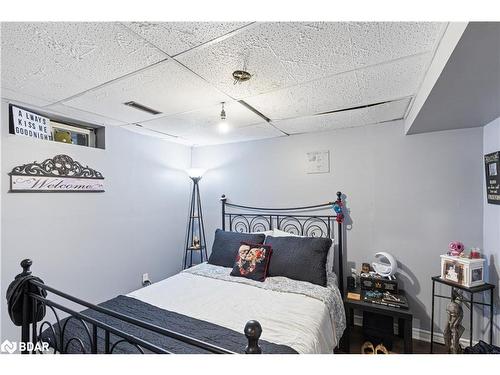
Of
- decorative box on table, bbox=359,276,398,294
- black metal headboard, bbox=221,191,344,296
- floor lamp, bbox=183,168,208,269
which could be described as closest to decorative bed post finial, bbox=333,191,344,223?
black metal headboard, bbox=221,191,344,296

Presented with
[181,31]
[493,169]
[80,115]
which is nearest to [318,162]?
[493,169]

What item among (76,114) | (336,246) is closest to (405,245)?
(336,246)

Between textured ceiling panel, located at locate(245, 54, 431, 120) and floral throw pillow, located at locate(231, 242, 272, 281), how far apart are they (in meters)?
1.37

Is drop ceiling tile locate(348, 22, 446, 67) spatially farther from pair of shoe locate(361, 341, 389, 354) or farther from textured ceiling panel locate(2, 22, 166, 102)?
pair of shoe locate(361, 341, 389, 354)

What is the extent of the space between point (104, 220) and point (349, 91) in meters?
2.69

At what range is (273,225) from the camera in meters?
3.14

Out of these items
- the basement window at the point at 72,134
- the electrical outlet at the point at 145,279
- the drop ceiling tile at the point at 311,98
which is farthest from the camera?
the electrical outlet at the point at 145,279

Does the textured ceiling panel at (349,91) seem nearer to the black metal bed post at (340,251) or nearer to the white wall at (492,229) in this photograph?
the white wall at (492,229)

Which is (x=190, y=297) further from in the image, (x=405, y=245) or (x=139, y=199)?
(x=405, y=245)

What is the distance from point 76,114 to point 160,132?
886 mm

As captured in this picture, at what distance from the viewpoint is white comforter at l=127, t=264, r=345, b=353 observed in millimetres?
1493

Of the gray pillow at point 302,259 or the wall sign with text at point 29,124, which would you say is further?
the gray pillow at point 302,259

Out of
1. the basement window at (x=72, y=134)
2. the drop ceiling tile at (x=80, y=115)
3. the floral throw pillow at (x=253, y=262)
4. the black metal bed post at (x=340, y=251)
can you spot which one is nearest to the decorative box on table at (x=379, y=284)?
the black metal bed post at (x=340, y=251)

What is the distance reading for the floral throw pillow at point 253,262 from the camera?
2.34 metres
